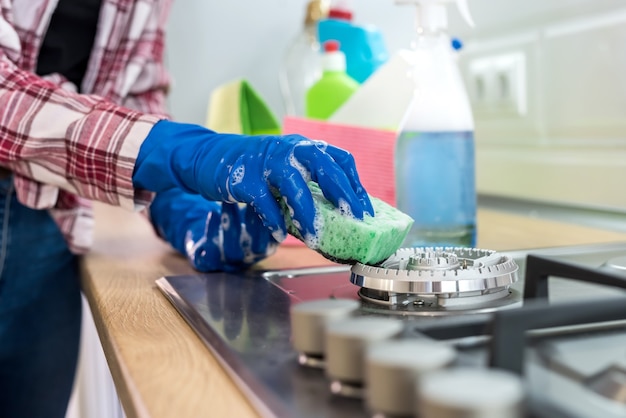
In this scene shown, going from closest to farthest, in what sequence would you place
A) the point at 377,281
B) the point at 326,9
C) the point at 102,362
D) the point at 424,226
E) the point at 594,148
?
the point at 377,281, the point at 102,362, the point at 424,226, the point at 594,148, the point at 326,9

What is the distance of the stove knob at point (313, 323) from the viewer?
0.39m

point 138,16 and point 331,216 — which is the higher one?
point 138,16

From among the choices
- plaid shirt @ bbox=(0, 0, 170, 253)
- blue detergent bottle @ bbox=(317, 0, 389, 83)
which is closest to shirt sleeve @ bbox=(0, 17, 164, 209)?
plaid shirt @ bbox=(0, 0, 170, 253)

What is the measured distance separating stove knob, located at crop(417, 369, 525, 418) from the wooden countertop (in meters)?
0.12

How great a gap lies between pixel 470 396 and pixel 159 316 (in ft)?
1.27

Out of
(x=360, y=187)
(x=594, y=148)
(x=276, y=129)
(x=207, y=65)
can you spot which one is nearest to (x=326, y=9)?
(x=207, y=65)

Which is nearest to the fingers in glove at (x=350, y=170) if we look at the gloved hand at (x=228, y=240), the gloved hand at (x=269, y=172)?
the gloved hand at (x=269, y=172)

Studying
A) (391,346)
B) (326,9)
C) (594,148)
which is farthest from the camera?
(326,9)

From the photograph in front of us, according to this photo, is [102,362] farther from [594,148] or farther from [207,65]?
[207,65]

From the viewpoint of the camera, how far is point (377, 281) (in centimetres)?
57

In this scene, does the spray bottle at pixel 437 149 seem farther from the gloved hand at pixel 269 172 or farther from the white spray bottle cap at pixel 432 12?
the gloved hand at pixel 269 172

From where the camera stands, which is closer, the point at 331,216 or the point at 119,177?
the point at 331,216

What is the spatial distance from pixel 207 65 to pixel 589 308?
1.36 metres

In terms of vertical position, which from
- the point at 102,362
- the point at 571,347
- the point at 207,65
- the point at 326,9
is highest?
the point at 326,9
